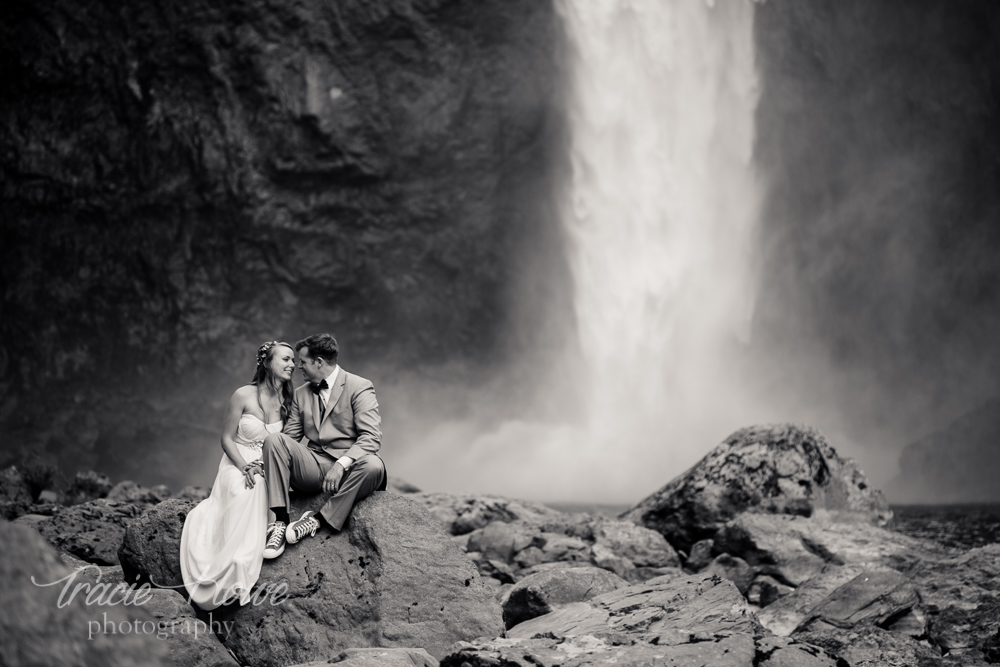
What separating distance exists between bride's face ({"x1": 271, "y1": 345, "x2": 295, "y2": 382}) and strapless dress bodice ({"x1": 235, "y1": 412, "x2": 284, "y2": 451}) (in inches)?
14.7

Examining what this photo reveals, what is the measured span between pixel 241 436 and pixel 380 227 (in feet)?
97.6

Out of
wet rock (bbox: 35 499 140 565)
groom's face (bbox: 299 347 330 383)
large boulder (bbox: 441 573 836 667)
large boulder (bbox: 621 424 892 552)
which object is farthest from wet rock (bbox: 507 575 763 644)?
large boulder (bbox: 621 424 892 552)

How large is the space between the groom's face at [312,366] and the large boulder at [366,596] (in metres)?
0.90

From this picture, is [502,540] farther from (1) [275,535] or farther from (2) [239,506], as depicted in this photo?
(2) [239,506]

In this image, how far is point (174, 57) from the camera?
33.1m

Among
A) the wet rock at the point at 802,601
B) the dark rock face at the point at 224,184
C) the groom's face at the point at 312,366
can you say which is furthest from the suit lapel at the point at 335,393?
the dark rock face at the point at 224,184

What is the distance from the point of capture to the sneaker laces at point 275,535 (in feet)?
19.2

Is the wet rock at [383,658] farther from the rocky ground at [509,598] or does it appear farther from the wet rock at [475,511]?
the wet rock at [475,511]

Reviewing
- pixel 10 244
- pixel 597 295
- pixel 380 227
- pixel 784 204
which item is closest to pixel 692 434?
pixel 597 295

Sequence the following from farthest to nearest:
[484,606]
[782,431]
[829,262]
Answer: [829,262]
[782,431]
[484,606]

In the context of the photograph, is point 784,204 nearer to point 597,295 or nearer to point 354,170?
point 597,295

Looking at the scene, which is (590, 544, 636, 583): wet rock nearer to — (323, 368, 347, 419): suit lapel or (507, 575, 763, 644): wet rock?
(507, 575, 763, 644): wet rock

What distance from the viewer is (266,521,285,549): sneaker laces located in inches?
230

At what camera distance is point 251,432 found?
637 centimetres
